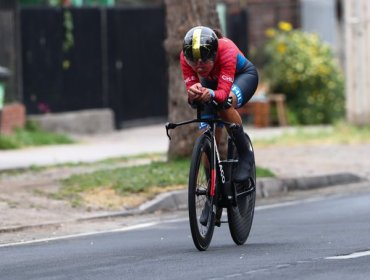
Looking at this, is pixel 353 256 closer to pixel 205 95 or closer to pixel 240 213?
pixel 240 213

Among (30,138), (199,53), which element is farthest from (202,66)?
(30,138)

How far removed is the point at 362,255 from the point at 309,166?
8202 mm

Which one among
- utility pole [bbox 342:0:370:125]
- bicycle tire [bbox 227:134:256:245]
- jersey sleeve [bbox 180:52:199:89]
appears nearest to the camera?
jersey sleeve [bbox 180:52:199:89]

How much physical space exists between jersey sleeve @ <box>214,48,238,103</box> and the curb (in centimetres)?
318

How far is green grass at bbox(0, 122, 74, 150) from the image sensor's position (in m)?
19.6

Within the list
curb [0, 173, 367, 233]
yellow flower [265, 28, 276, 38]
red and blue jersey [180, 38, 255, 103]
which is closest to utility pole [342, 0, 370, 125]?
yellow flower [265, 28, 276, 38]

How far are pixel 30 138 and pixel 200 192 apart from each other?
37.6ft

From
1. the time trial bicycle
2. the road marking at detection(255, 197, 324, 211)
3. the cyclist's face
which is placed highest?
the cyclist's face

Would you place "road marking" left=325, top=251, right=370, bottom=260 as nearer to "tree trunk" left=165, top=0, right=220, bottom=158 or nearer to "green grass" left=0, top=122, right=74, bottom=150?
"tree trunk" left=165, top=0, right=220, bottom=158

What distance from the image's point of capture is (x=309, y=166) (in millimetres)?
16953

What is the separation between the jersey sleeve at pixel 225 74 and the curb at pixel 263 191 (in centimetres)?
318

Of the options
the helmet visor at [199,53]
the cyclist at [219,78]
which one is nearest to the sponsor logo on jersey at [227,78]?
the cyclist at [219,78]

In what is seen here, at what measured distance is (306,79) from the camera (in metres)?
25.0

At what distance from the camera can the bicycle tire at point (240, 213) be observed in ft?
31.7
